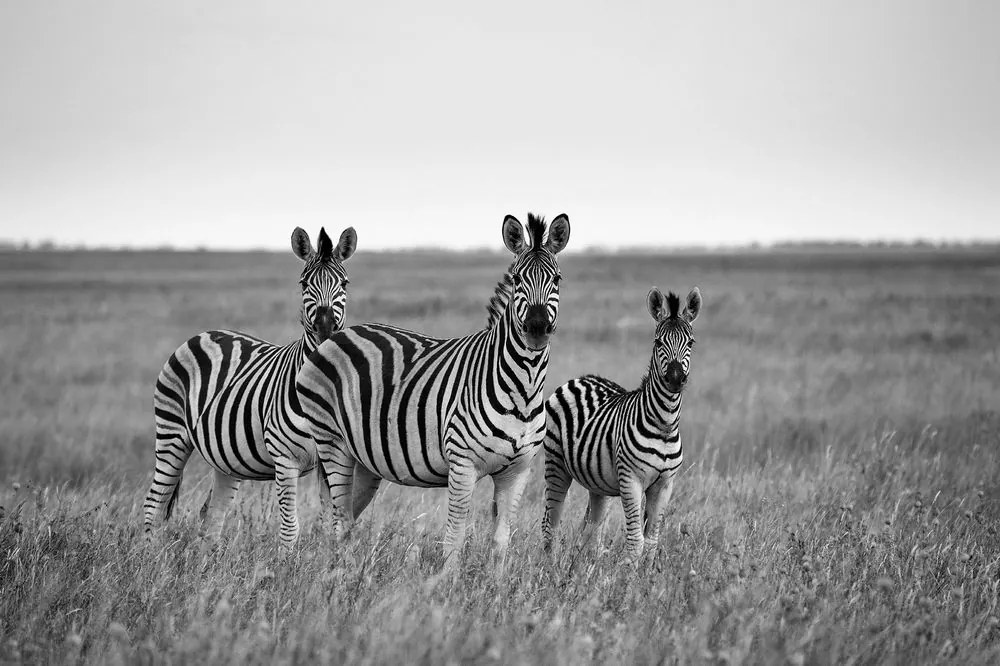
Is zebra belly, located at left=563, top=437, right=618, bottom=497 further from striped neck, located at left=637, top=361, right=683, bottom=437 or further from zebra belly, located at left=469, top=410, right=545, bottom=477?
zebra belly, located at left=469, top=410, right=545, bottom=477

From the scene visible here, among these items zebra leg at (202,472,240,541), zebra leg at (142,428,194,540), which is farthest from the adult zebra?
zebra leg at (142,428,194,540)

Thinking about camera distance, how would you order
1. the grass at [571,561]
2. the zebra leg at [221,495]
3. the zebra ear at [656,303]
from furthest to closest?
the zebra leg at [221,495], the zebra ear at [656,303], the grass at [571,561]

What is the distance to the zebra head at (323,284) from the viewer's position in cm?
646

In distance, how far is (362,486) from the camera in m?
6.93

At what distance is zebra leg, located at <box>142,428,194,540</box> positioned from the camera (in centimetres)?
706

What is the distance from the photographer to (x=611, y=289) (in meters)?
47.9

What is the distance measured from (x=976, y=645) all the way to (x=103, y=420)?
14.6 metres

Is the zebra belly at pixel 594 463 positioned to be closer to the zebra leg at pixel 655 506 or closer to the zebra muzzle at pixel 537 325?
the zebra leg at pixel 655 506

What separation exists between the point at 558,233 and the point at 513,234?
30cm

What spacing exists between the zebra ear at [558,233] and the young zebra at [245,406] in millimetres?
1828

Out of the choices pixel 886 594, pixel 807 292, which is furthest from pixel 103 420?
pixel 807 292

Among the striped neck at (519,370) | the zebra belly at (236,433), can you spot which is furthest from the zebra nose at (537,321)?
the zebra belly at (236,433)

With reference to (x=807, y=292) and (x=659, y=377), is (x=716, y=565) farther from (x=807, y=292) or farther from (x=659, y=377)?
(x=807, y=292)

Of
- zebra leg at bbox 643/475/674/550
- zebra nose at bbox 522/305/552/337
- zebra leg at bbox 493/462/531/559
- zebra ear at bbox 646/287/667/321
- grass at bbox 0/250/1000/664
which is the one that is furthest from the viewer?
zebra ear at bbox 646/287/667/321
